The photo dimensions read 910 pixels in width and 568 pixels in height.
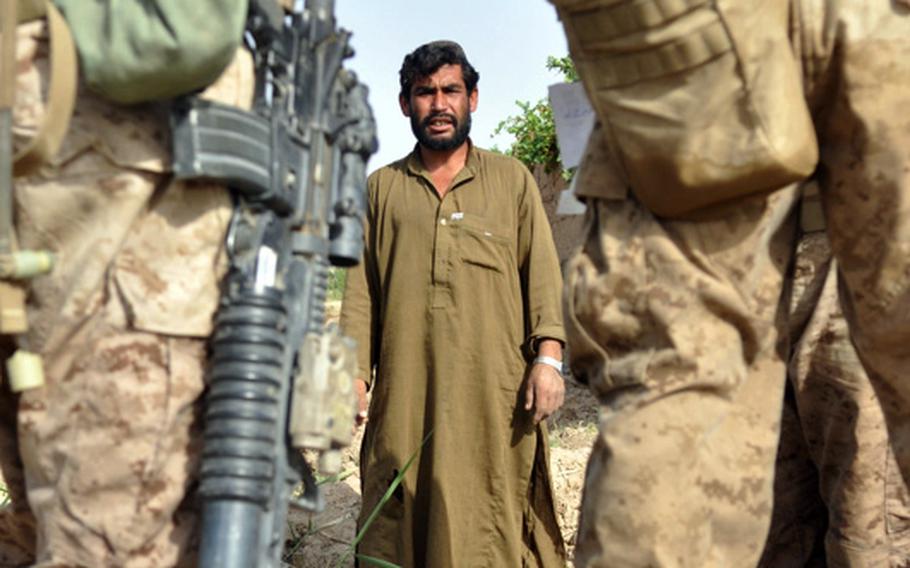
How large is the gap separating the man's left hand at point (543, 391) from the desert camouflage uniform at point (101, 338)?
1882 millimetres

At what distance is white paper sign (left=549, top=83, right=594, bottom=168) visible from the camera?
2312 mm

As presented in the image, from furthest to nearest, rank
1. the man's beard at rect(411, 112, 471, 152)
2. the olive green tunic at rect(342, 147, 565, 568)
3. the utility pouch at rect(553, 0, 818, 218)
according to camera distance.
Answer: the man's beard at rect(411, 112, 471, 152) < the olive green tunic at rect(342, 147, 565, 568) < the utility pouch at rect(553, 0, 818, 218)

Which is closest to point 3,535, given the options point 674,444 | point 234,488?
point 234,488

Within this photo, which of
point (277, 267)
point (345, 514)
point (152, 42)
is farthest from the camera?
point (345, 514)

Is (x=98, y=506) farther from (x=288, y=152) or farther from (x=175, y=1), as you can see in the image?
(x=175, y=1)

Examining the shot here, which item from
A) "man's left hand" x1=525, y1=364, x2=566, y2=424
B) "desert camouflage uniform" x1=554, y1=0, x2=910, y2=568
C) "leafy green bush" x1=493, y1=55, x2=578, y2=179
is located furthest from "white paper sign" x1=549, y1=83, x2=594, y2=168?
"leafy green bush" x1=493, y1=55, x2=578, y2=179

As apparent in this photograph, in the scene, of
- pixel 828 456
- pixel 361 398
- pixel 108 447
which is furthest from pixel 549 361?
pixel 108 447

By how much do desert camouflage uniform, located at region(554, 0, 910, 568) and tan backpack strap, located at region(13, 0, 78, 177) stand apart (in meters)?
0.77

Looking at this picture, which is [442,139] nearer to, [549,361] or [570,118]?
[549,361]

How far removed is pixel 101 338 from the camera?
5.23 feet

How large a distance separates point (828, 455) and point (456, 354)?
1163 mm

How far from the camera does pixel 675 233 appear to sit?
5.94 ft

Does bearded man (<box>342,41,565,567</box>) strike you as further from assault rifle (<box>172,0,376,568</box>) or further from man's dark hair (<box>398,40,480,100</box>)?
assault rifle (<box>172,0,376,568</box>)

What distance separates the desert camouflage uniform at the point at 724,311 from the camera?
1.74 m
